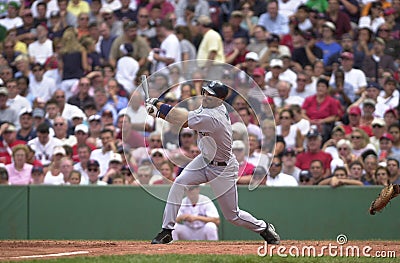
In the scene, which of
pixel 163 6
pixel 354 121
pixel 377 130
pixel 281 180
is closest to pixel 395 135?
pixel 377 130

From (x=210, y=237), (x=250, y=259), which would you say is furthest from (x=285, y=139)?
(x=250, y=259)

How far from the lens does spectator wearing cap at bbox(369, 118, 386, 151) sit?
14.5 metres

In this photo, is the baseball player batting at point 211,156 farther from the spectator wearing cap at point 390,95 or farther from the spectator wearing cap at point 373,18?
the spectator wearing cap at point 373,18

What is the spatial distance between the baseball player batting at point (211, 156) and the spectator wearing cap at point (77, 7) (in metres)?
8.46

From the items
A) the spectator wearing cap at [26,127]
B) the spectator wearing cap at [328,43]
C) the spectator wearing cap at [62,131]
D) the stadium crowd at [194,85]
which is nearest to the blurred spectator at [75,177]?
the stadium crowd at [194,85]

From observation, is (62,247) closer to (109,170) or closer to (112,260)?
(112,260)

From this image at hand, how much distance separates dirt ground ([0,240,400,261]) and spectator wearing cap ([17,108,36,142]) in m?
4.56

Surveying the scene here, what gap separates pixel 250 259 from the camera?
884cm

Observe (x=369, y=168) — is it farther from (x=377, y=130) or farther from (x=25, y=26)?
(x=25, y=26)

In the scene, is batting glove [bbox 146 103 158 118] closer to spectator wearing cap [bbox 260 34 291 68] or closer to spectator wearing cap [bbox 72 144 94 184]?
spectator wearing cap [bbox 72 144 94 184]

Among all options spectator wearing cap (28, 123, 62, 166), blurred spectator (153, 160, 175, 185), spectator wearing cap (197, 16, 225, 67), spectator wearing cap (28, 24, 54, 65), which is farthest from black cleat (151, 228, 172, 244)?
spectator wearing cap (28, 24, 54, 65)

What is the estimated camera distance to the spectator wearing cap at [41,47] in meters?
17.6

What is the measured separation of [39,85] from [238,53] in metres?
3.72

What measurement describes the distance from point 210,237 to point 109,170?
2200 millimetres
